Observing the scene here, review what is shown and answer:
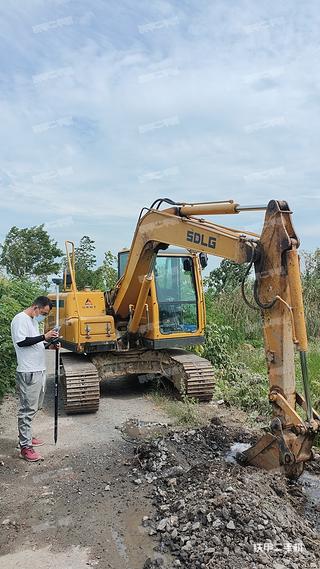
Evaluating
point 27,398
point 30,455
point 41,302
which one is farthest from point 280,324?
point 30,455

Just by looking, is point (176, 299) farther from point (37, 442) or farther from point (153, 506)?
point (153, 506)

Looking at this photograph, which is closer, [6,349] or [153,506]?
[153,506]

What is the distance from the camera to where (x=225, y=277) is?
61.5ft

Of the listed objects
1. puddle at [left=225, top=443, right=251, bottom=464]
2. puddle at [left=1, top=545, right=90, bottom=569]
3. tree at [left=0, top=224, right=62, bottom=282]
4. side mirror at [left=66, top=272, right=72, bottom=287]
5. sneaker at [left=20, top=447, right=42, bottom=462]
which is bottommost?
puddle at [left=1, top=545, right=90, bottom=569]

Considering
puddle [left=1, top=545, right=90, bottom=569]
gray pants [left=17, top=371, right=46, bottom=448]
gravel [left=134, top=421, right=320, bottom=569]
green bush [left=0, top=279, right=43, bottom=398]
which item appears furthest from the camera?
green bush [left=0, top=279, right=43, bottom=398]

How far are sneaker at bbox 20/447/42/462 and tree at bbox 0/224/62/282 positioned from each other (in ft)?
72.0

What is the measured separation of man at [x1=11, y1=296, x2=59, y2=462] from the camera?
560cm

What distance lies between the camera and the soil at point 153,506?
360 centimetres

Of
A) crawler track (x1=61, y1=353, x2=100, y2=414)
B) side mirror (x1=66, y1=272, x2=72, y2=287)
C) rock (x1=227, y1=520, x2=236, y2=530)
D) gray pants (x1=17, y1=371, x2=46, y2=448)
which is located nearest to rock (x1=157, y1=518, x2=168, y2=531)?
rock (x1=227, y1=520, x2=236, y2=530)

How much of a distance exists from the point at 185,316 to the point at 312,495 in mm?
3760

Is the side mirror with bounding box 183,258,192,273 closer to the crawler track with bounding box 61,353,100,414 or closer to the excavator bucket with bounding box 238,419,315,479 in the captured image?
the crawler track with bounding box 61,353,100,414

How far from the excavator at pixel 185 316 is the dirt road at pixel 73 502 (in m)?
1.01

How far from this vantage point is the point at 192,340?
312 inches

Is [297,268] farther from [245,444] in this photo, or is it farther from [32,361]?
[32,361]
